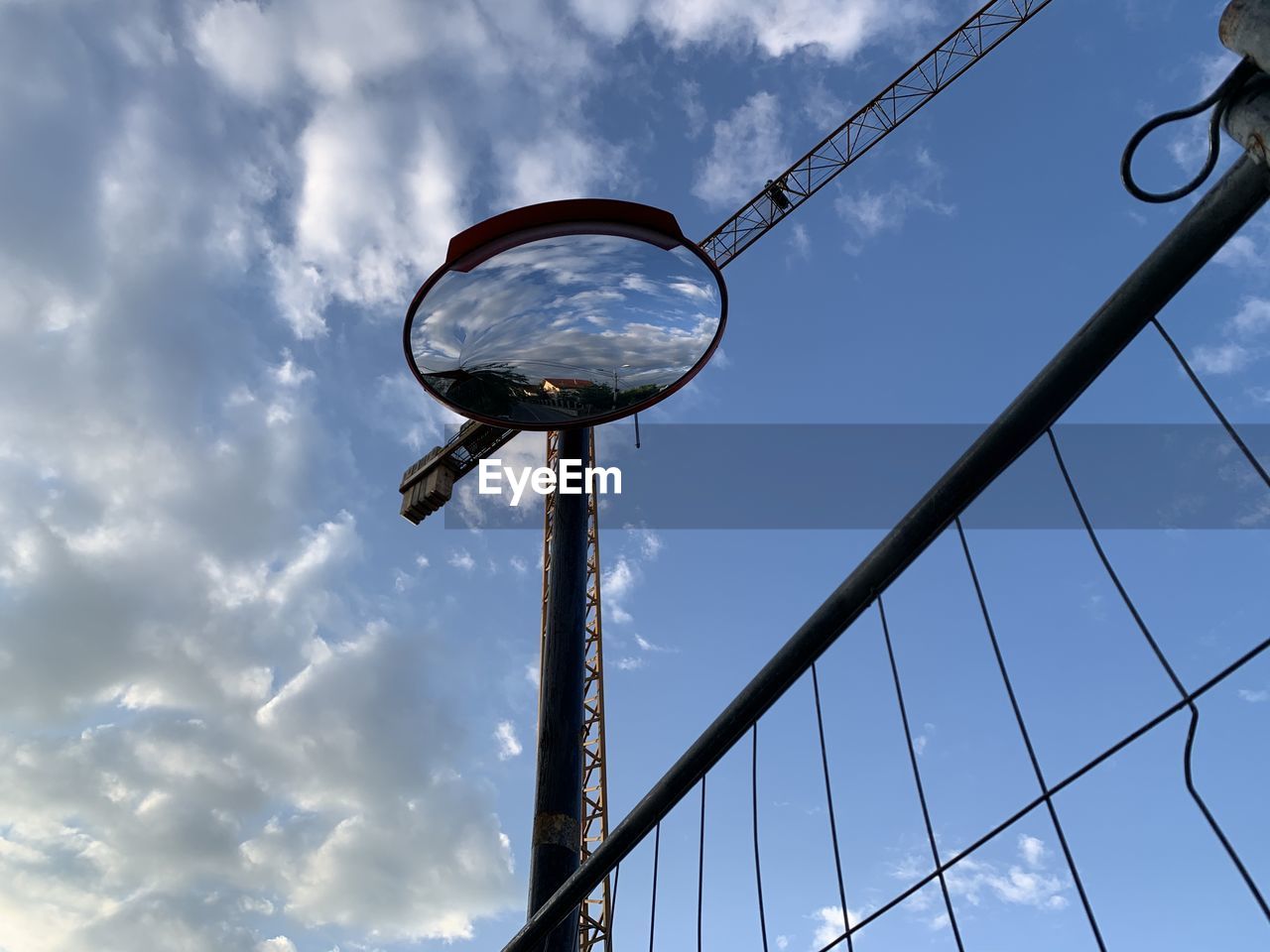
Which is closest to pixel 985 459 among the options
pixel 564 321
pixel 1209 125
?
pixel 1209 125

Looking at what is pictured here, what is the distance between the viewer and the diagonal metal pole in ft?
12.5

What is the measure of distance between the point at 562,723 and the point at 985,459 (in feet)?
8.25

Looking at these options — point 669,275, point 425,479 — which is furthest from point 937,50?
point 669,275

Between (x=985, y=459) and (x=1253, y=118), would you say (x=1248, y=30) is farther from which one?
(x=985, y=459)

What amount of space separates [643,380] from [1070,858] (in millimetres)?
3237

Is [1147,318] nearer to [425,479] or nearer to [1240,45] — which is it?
[1240,45]

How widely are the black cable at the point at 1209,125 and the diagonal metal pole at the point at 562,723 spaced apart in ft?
9.55

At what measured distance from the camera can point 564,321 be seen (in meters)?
4.70

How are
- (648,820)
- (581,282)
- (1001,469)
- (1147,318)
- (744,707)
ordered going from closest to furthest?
1. (1147,318)
2. (1001,469)
3. (744,707)
4. (648,820)
5. (581,282)

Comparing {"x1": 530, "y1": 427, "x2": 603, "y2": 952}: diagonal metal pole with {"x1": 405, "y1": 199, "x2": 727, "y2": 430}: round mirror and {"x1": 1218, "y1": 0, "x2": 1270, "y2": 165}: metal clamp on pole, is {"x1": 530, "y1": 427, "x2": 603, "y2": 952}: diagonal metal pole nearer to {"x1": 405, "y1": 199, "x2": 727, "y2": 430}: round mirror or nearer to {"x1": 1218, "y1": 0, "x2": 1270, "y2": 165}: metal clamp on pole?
{"x1": 405, "y1": 199, "x2": 727, "y2": 430}: round mirror

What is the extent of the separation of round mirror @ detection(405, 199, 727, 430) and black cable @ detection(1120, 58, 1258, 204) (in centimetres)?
293

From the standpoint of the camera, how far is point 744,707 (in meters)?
2.47

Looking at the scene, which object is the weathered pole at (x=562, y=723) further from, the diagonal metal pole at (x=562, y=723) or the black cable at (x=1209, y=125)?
the black cable at (x=1209, y=125)

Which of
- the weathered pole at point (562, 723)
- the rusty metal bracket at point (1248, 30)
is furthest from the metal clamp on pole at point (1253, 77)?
the weathered pole at point (562, 723)
